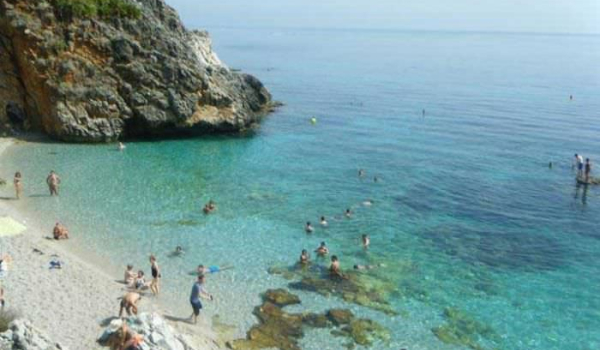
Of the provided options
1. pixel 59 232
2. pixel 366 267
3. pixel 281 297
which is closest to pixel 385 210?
pixel 366 267

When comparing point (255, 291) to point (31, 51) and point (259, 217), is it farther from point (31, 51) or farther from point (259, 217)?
point (31, 51)

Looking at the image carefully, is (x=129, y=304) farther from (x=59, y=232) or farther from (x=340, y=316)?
(x=59, y=232)

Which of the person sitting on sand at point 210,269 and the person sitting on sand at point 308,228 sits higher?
the person sitting on sand at point 308,228

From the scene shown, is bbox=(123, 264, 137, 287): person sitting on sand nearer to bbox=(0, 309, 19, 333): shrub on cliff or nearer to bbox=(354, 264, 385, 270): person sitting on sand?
bbox=(0, 309, 19, 333): shrub on cliff

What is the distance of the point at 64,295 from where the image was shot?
21.6 m

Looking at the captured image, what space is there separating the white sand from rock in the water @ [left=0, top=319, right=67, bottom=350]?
348 centimetres

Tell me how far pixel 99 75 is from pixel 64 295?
27.8 m

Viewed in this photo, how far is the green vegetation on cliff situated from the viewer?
1730 inches

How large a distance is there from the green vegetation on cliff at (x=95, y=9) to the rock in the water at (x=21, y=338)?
35449 millimetres

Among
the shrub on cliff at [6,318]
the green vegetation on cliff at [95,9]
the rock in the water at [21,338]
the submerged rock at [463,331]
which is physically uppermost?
the green vegetation on cliff at [95,9]

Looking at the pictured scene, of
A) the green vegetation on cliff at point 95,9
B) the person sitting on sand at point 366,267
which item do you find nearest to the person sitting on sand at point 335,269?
the person sitting on sand at point 366,267

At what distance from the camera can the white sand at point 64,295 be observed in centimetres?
1905

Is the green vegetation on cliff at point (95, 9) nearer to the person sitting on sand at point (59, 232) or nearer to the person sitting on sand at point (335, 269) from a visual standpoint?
the person sitting on sand at point (59, 232)

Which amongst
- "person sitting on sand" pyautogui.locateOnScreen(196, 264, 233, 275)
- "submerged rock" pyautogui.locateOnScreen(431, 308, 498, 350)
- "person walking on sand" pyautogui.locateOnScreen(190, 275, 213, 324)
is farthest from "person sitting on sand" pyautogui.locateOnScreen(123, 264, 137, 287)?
"submerged rock" pyautogui.locateOnScreen(431, 308, 498, 350)
